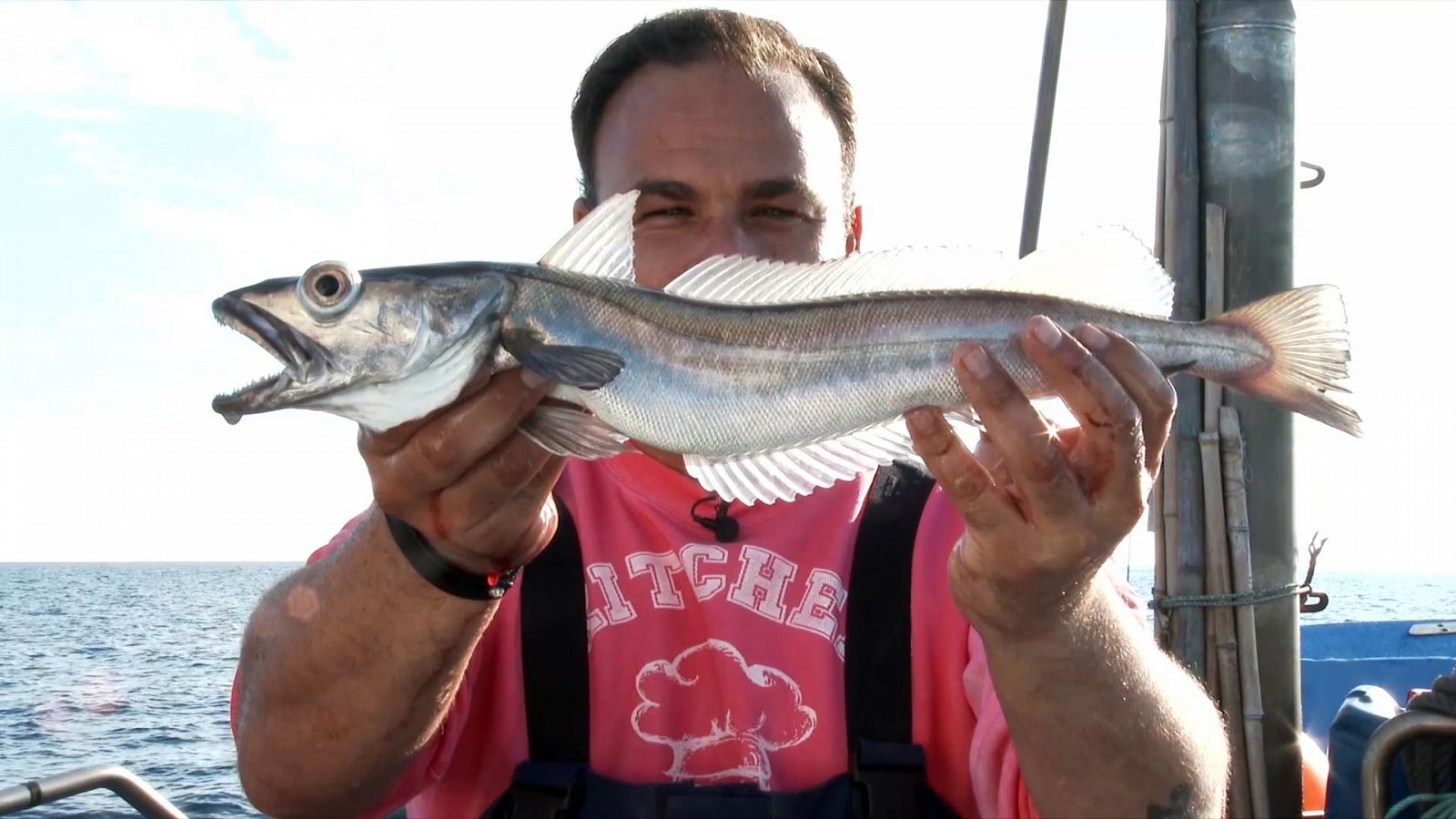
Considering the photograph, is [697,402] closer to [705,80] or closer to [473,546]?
[473,546]

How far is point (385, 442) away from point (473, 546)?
1.39 ft

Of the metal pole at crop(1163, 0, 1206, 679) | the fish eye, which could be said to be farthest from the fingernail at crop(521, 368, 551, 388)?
the metal pole at crop(1163, 0, 1206, 679)

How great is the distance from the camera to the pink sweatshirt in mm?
3881

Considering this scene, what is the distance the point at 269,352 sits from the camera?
3047 mm

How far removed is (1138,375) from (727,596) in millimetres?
1825

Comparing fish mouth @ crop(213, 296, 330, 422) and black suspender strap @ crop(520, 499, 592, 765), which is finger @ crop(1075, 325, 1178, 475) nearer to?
black suspender strap @ crop(520, 499, 592, 765)

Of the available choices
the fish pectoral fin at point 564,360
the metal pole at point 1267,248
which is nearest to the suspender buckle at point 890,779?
the fish pectoral fin at point 564,360

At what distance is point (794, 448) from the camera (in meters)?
3.45

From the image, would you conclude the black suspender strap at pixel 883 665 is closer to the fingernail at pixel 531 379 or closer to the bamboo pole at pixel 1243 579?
the fingernail at pixel 531 379

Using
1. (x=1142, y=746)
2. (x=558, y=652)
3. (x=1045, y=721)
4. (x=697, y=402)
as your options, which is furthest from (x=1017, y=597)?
(x=558, y=652)

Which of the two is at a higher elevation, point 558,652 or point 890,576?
point 890,576

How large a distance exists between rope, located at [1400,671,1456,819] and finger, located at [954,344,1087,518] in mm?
1743

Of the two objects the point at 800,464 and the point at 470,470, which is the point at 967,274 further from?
the point at 470,470

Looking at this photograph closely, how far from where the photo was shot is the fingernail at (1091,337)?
303cm
